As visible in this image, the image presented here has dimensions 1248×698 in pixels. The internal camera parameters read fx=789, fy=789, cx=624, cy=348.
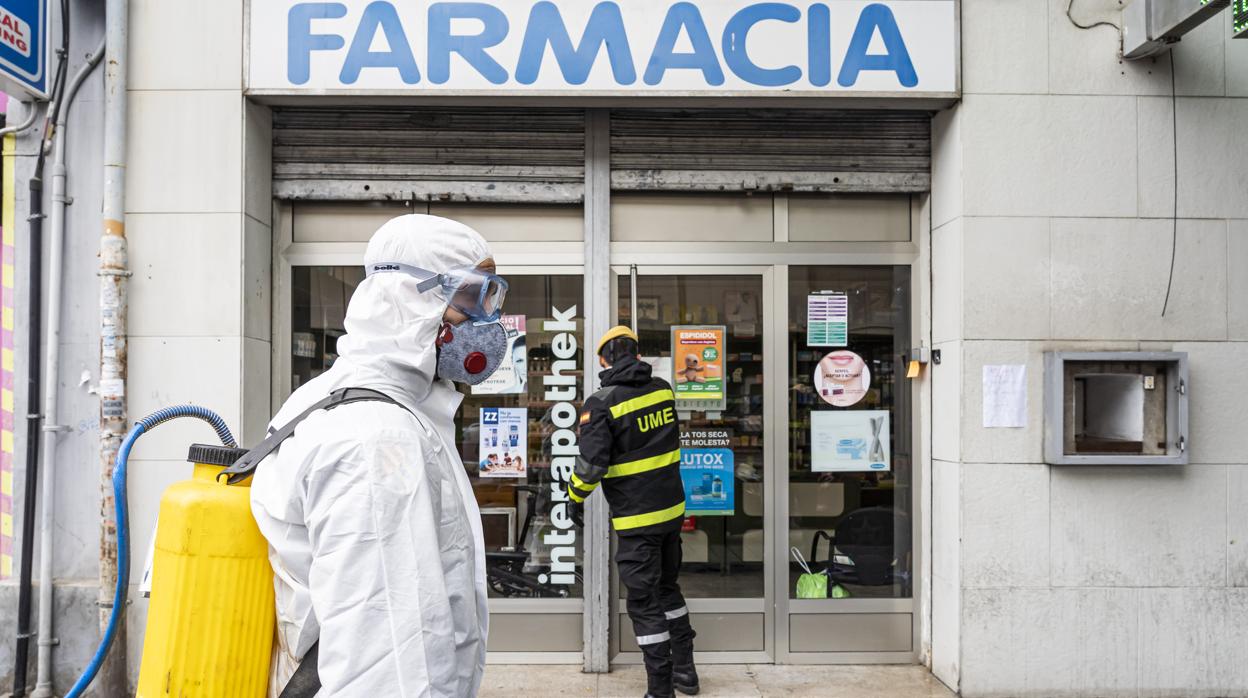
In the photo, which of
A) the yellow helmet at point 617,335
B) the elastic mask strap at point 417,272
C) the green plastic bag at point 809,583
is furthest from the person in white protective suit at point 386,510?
the green plastic bag at point 809,583

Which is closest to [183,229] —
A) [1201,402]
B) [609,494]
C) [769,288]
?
[609,494]

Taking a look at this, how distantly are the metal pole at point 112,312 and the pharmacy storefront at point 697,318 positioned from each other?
82 cm

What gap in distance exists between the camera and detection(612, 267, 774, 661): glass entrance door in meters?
5.16

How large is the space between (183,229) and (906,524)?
4875mm

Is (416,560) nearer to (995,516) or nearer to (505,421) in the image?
(505,421)

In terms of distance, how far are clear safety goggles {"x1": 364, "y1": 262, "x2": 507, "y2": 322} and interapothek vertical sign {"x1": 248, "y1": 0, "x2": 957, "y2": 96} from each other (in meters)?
3.12

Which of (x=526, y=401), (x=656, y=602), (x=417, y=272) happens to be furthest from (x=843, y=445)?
(x=417, y=272)

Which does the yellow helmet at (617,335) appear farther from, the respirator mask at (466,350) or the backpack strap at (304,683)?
the backpack strap at (304,683)

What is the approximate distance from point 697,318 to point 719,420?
69cm

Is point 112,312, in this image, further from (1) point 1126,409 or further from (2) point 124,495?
(1) point 1126,409

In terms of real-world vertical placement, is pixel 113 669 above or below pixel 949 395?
below

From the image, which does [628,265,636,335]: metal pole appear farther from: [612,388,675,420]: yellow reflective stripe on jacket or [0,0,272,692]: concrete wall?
[0,0,272,692]: concrete wall

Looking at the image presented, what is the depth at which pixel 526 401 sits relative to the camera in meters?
5.18

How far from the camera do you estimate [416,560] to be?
141 cm
